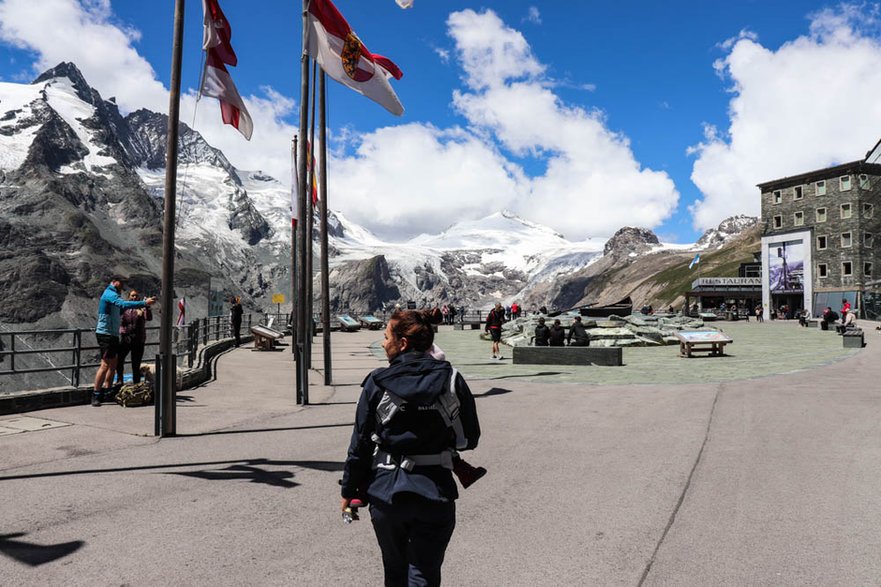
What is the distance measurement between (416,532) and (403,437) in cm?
43

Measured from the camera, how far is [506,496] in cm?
Answer: 567

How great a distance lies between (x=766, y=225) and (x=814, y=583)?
3238 inches

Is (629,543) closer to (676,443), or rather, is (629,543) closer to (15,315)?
(676,443)

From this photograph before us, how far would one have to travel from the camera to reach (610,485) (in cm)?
601

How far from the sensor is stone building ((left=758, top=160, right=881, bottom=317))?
65812 millimetres

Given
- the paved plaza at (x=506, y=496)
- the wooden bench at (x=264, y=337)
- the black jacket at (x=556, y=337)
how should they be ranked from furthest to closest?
the wooden bench at (x=264, y=337) < the black jacket at (x=556, y=337) < the paved plaza at (x=506, y=496)

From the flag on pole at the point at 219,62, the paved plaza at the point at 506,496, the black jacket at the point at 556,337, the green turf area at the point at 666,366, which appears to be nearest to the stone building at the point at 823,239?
the green turf area at the point at 666,366

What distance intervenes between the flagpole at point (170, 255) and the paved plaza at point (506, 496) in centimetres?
43

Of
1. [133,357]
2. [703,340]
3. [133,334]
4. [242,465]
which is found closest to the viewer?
[242,465]

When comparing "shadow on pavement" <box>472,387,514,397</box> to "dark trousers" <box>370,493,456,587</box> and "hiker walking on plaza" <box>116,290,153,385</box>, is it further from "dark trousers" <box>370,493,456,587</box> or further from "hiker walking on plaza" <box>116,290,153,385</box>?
"dark trousers" <box>370,493,456,587</box>

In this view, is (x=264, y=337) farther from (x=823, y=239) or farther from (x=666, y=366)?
(x=823, y=239)

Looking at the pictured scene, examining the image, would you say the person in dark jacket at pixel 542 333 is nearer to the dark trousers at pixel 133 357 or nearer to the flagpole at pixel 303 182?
the flagpole at pixel 303 182

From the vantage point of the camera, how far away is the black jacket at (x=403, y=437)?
2.88m

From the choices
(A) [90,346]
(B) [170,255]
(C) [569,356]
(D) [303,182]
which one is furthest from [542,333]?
(A) [90,346]
